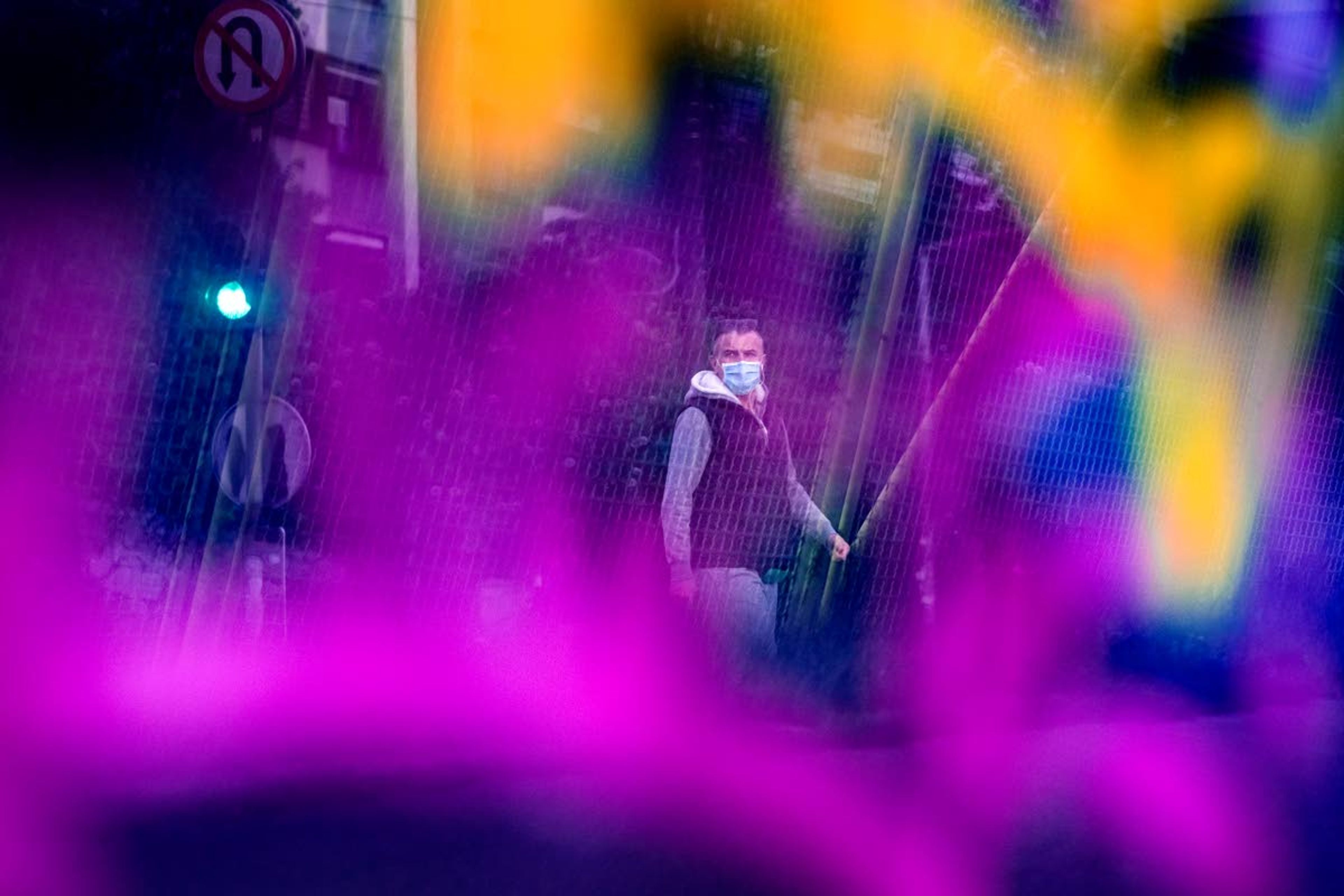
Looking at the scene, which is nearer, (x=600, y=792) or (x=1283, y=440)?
(x=600, y=792)

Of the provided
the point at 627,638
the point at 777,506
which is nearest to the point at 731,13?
the point at 777,506

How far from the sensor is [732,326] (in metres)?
6.61

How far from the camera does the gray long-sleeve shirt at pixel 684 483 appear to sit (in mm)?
5414

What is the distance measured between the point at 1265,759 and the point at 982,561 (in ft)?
7.66

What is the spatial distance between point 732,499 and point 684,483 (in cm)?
62

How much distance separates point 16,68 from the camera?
232 inches

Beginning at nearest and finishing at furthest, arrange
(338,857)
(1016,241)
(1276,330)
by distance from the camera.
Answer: (338,857), (1016,241), (1276,330)

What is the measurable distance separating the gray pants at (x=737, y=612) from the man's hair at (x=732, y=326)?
4.25 feet

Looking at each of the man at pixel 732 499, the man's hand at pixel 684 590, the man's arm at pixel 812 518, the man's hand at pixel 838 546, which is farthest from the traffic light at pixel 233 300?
the man's hand at pixel 838 546

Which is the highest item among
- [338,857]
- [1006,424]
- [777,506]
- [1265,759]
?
[1006,424]

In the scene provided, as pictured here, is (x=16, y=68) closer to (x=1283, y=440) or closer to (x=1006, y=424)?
(x=1006, y=424)

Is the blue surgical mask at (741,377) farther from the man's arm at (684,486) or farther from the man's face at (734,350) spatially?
the man's arm at (684,486)

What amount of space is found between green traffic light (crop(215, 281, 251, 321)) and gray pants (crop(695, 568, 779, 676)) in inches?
95.8

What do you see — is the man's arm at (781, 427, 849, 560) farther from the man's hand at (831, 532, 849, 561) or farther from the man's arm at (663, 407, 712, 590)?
the man's arm at (663, 407, 712, 590)
